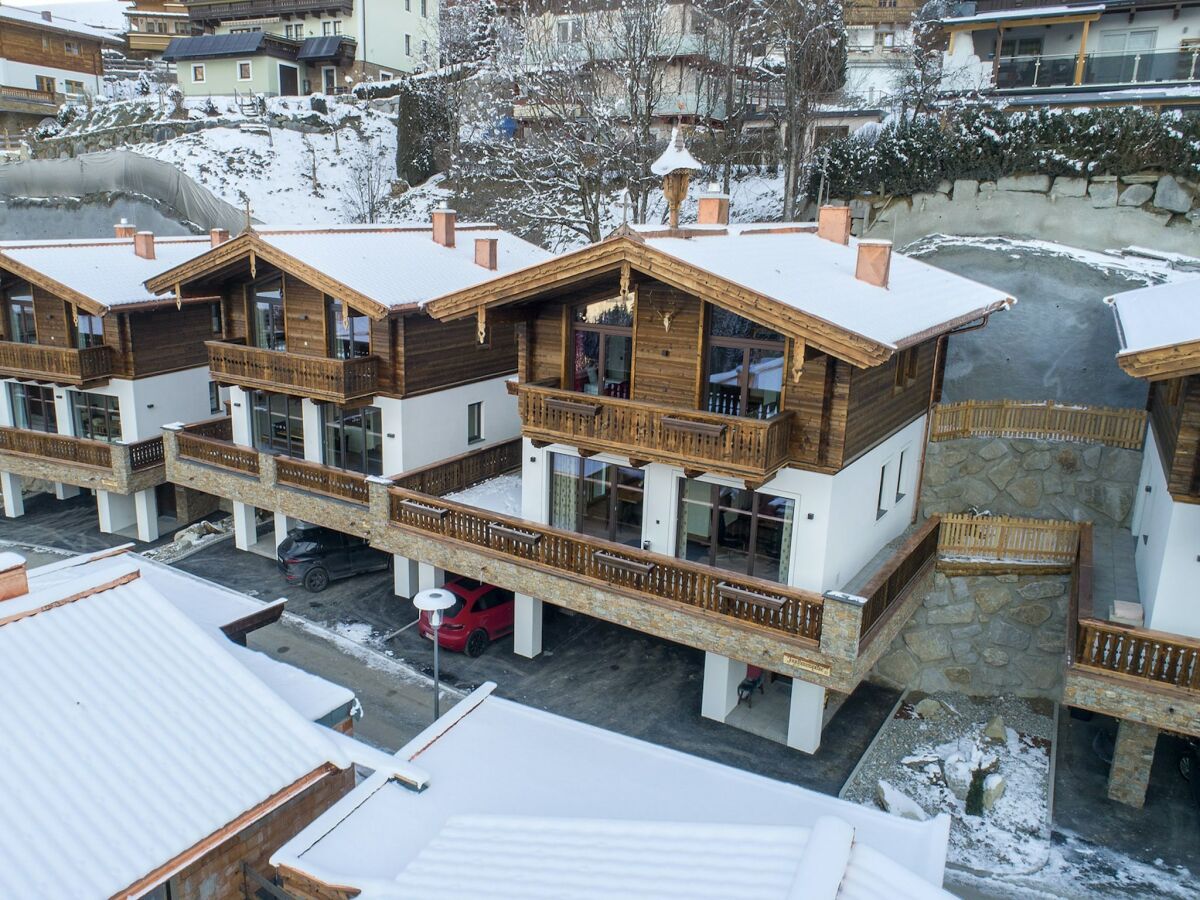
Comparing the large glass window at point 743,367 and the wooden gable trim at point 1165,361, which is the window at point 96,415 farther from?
the wooden gable trim at point 1165,361

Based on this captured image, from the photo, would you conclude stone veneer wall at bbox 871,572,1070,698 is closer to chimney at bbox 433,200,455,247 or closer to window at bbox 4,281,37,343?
chimney at bbox 433,200,455,247

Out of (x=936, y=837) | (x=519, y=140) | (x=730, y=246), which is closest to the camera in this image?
(x=936, y=837)

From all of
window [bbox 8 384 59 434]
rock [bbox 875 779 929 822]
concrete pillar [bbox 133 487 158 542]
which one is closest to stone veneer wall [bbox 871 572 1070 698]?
rock [bbox 875 779 929 822]

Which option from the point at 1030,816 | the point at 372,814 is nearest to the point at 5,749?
the point at 372,814

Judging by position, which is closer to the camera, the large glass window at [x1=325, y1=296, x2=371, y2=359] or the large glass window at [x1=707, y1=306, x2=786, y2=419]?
the large glass window at [x1=707, y1=306, x2=786, y2=419]

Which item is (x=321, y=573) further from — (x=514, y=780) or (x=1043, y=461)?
(x=1043, y=461)

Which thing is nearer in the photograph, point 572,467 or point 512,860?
point 512,860

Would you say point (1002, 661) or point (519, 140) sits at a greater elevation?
point (519, 140)

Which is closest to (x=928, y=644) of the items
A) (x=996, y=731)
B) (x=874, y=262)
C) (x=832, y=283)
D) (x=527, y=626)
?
(x=996, y=731)
